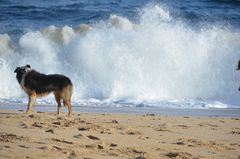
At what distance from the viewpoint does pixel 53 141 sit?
20.7 ft

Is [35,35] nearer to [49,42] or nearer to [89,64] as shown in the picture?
[49,42]

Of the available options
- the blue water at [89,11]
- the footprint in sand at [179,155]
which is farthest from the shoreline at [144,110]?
the blue water at [89,11]

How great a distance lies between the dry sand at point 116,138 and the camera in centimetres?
586

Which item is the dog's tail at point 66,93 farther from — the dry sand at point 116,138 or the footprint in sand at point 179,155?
the footprint in sand at point 179,155

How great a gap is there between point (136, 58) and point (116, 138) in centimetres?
933

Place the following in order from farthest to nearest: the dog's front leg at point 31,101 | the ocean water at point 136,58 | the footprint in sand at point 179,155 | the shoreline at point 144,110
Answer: the ocean water at point 136,58 < the shoreline at point 144,110 < the dog's front leg at point 31,101 < the footprint in sand at point 179,155

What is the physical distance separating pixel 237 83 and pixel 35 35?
775cm

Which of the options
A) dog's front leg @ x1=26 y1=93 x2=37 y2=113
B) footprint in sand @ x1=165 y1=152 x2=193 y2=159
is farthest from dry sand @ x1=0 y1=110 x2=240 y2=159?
dog's front leg @ x1=26 y1=93 x2=37 y2=113

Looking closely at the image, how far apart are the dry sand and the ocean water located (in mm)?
3806

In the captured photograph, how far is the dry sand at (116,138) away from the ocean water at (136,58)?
3806 mm

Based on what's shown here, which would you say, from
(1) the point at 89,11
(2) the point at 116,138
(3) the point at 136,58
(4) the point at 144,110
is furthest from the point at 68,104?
(1) the point at 89,11

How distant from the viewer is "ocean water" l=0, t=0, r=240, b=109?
46.7ft

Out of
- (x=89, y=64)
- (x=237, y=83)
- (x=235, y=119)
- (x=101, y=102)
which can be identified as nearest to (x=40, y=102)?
(x=101, y=102)

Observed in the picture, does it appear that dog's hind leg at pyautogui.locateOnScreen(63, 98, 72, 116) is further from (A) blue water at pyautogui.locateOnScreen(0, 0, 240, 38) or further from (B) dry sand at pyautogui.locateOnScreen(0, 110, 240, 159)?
(A) blue water at pyautogui.locateOnScreen(0, 0, 240, 38)
